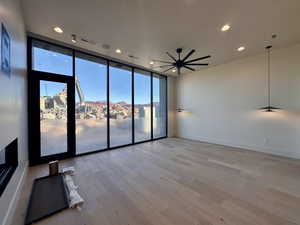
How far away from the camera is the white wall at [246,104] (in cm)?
376

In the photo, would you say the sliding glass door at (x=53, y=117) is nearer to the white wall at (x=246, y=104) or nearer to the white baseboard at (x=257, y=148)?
the white wall at (x=246, y=104)

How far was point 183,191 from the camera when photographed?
2.23 meters

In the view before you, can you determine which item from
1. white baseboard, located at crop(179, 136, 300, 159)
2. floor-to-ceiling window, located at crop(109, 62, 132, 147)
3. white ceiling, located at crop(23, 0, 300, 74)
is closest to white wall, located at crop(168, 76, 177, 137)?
white baseboard, located at crop(179, 136, 300, 159)

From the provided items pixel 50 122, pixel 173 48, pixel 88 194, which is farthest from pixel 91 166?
pixel 173 48

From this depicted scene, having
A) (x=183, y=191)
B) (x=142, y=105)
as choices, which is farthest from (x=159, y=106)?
(x=183, y=191)

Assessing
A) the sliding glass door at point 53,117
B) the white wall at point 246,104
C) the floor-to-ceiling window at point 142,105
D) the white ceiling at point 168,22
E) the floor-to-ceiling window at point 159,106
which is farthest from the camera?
the floor-to-ceiling window at point 159,106

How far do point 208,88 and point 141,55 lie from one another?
3180 mm

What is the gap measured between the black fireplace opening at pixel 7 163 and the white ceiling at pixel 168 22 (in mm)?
2499

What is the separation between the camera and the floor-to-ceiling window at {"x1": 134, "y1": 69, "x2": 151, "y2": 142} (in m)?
5.40

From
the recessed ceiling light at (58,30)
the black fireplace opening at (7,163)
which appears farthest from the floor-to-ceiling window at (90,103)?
the black fireplace opening at (7,163)

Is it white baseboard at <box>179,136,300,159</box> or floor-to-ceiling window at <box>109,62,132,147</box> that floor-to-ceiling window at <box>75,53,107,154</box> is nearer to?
floor-to-ceiling window at <box>109,62,132,147</box>

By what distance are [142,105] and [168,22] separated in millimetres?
3412

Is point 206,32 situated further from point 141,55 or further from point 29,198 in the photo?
point 29,198

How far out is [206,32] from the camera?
121 inches
